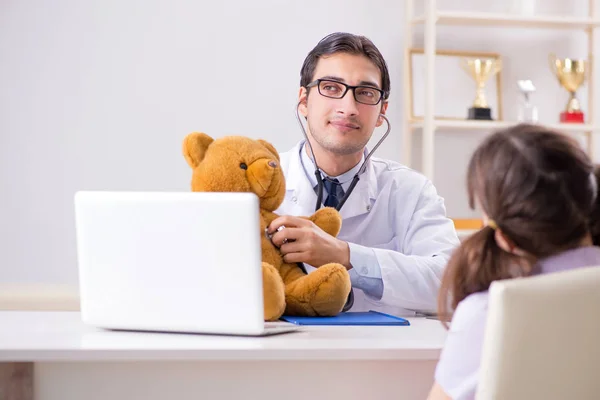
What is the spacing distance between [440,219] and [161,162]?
6.01 feet

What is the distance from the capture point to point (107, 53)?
3500mm

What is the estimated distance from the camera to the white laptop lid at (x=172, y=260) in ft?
3.92

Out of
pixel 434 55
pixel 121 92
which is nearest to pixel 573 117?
pixel 434 55

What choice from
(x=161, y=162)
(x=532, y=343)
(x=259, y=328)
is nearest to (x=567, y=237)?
(x=532, y=343)

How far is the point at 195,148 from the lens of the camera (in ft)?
4.75

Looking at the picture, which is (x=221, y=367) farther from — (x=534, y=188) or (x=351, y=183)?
(x=351, y=183)

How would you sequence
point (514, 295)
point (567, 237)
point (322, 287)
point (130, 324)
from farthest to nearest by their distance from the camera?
1. point (322, 287)
2. point (130, 324)
3. point (567, 237)
4. point (514, 295)

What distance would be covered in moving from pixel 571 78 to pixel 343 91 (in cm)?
207

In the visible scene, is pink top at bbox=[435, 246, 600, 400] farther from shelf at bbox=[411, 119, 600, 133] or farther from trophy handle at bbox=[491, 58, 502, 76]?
trophy handle at bbox=[491, 58, 502, 76]

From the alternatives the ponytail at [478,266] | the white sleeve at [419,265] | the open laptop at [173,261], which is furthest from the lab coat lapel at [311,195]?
the ponytail at [478,266]

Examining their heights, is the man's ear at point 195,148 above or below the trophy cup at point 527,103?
below

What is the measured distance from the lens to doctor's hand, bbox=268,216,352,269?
1.50m

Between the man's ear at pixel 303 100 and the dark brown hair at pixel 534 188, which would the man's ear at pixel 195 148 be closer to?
the dark brown hair at pixel 534 188

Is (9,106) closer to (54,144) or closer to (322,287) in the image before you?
(54,144)
